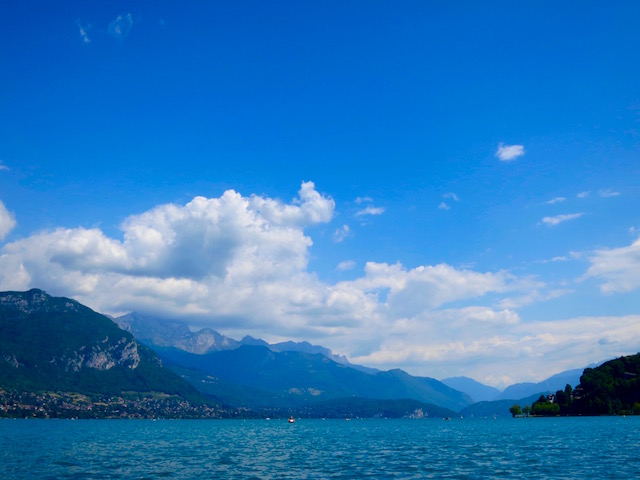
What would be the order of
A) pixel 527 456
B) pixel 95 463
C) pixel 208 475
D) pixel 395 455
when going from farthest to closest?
pixel 395 455
pixel 527 456
pixel 95 463
pixel 208 475

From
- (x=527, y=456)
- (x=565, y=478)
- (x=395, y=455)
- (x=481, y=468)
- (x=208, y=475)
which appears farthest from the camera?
(x=395, y=455)

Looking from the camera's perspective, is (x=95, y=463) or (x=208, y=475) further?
(x=95, y=463)

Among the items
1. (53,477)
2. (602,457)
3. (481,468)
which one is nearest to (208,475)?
(53,477)

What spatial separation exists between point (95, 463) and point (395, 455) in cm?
4926

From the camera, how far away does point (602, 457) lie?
77.0 metres

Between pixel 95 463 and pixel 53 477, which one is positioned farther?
pixel 95 463

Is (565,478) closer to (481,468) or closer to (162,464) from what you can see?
(481,468)

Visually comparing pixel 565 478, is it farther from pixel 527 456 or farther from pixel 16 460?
pixel 16 460

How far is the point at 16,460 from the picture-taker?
78562 millimetres

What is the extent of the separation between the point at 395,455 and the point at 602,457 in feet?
107

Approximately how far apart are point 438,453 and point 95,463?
58357 mm

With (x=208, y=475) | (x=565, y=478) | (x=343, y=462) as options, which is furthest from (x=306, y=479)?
(x=565, y=478)

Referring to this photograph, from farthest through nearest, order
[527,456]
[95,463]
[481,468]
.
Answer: [527,456] → [95,463] → [481,468]

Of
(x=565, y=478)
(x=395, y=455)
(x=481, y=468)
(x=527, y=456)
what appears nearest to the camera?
(x=565, y=478)
